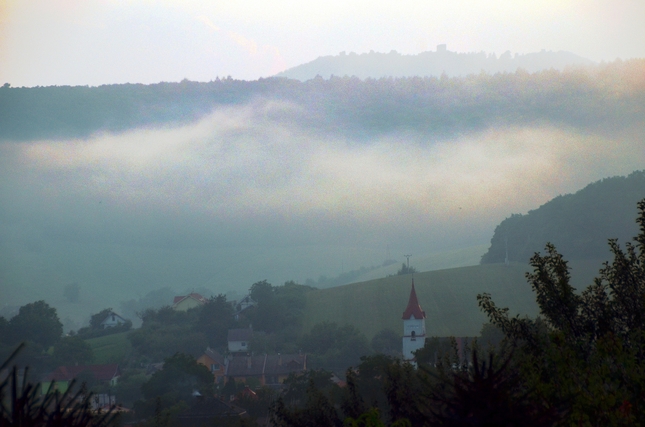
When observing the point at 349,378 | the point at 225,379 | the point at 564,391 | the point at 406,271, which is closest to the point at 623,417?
the point at 564,391

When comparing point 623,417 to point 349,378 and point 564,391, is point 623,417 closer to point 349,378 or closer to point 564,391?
point 564,391

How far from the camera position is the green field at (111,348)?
118850 millimetres

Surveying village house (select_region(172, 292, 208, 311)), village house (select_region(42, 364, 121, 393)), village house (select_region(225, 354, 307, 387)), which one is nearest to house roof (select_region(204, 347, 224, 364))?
village house (select_region(225, 354, 307, 387))

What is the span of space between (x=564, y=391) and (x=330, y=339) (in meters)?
105

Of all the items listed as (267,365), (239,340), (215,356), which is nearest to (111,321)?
(239,340)

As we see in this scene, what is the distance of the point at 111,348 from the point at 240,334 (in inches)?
893

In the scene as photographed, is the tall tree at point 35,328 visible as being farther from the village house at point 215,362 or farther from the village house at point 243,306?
the village house at point 243,306

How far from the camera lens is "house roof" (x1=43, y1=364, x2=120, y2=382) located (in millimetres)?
101562

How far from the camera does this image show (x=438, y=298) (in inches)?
5281

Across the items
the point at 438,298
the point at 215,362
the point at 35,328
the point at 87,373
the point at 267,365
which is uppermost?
the point at 438,298

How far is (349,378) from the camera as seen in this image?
2417cm

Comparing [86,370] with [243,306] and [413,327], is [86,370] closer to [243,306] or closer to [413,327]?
[413,327]

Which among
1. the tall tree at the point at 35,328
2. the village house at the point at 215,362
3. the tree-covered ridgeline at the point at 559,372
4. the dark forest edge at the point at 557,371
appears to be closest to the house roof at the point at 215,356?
the village house at the point at 215,362

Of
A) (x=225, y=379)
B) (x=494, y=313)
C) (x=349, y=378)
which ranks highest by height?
(x=494, y=313)
